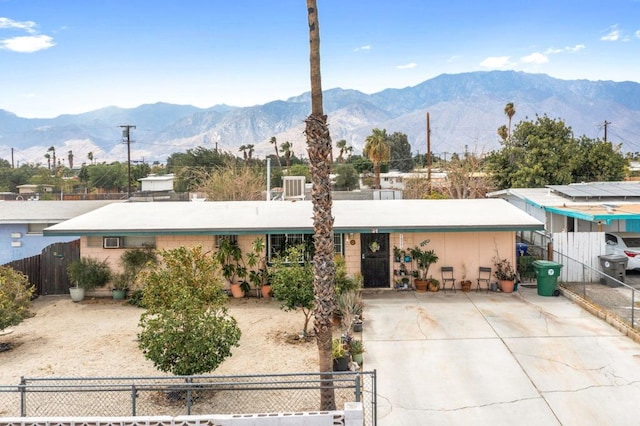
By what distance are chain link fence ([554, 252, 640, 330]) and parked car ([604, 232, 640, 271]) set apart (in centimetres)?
89

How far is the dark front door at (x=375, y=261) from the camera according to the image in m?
18.1

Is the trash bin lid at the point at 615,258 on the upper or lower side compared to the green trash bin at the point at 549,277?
upper

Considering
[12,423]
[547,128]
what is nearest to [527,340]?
[12,423]

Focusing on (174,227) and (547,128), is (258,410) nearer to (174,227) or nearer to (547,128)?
(174,227)

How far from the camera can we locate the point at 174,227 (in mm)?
17391

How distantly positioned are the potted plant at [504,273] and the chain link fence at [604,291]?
1.77 metres

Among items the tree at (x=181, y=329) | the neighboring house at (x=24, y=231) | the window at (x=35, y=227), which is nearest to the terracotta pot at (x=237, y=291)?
the tree at (x=181, y=329)

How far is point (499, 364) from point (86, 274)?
13368 millimetres

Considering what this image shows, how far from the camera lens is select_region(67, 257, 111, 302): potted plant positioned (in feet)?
57.7

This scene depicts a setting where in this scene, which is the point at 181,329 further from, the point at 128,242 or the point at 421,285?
the point at 421,285

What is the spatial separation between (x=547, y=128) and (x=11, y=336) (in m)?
35.3

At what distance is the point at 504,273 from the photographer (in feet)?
58.2

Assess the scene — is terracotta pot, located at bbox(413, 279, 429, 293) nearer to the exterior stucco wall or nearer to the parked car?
the exterior stucco wall

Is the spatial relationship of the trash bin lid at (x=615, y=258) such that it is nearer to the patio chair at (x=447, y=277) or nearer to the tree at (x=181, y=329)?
the patio chair at (x=447, y=277)
